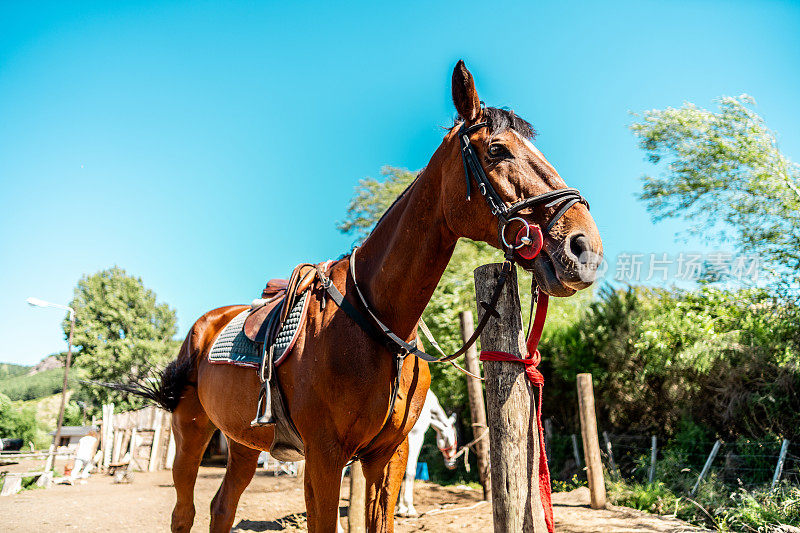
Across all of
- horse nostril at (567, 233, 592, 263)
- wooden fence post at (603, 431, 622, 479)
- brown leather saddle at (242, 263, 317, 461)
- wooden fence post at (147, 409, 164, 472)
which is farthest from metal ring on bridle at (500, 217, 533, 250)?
wooden fence post at (147, 409, 164, 472)

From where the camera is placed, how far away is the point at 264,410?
8.54 ft

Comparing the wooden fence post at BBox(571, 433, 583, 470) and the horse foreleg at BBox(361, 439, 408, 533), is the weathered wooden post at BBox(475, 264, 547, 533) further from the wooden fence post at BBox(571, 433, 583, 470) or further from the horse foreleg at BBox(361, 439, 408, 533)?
the wooden fence post at BBox(571, 433, 583, 470)

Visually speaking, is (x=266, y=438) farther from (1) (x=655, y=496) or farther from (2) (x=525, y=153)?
(1) (x=655, y=496)

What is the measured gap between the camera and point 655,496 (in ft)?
25.6

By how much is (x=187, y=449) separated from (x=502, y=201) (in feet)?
11.4

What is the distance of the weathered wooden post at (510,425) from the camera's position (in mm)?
2484

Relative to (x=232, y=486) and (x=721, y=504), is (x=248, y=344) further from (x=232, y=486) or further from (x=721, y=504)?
(x=721, y=504)

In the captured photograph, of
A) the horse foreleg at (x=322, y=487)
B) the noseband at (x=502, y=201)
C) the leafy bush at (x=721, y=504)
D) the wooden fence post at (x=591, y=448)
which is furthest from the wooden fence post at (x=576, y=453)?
the noseband at (x=502, y=201)

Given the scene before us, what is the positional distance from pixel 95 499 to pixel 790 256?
47.4ft

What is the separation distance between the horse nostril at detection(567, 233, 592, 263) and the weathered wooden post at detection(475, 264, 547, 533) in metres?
0.63

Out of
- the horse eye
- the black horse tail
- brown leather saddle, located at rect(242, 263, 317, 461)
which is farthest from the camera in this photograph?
the black horse tail

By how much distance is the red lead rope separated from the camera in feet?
7.38

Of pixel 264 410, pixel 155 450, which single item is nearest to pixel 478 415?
→ pixel 264 410

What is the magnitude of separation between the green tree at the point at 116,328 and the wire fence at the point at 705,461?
25.1m
